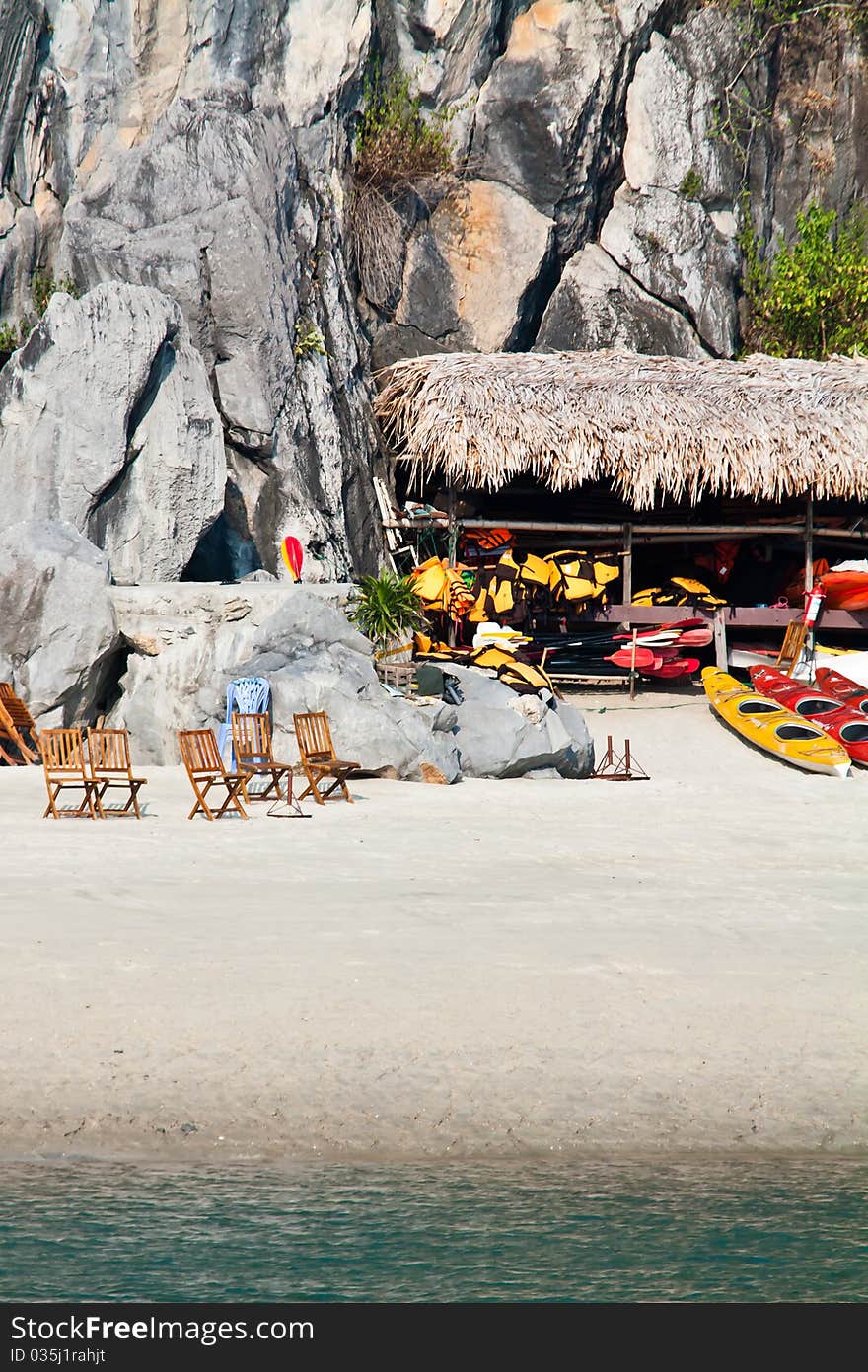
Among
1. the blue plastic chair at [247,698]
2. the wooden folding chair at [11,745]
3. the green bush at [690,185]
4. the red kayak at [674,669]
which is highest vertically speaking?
the green bush at [690,185]

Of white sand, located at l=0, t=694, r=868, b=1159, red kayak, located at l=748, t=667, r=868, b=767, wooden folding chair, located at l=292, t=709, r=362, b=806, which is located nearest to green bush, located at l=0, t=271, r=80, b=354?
wooden folding chair, located at l=292, t=709, r=362, b=806

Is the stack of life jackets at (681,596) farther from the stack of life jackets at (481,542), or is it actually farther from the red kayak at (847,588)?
the stack of life jackets at (481,542)

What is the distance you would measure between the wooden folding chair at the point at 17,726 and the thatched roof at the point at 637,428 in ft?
19.5

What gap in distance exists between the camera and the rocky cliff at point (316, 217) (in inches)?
613

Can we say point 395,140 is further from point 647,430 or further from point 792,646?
point 792,646

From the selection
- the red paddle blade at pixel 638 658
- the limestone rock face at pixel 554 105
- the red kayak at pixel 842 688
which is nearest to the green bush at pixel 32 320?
the limestone rock face at pixel 554 105

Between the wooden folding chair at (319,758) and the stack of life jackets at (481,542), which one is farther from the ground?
the stack of life jackets at (481,542)

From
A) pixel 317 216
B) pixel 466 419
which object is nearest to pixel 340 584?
pixel 466 419

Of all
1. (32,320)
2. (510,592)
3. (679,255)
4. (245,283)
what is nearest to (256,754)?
(510,592)

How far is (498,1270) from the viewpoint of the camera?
11.5 ft

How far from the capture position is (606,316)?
70.6 ft

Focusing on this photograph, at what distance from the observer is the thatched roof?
15602mm

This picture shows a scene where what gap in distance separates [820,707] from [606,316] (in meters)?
10.1
